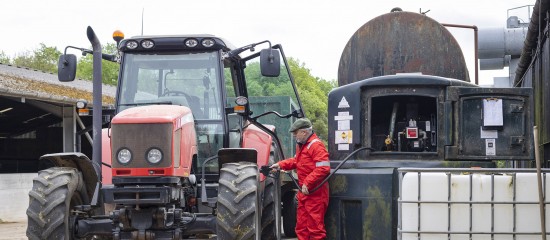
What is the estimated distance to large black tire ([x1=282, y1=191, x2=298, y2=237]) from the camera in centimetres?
1266

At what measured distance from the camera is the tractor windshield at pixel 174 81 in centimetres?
965

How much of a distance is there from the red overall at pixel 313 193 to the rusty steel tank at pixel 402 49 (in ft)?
9.16

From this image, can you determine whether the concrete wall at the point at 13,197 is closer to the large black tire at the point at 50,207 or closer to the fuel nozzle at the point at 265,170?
the large black tire at the point at 50,207

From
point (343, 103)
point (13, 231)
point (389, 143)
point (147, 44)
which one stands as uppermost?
point (147, 44)

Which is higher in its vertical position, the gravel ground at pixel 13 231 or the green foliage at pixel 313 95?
the green foliage at pixel 313 95

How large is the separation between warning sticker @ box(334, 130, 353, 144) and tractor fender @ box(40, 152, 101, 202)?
8.59 ft

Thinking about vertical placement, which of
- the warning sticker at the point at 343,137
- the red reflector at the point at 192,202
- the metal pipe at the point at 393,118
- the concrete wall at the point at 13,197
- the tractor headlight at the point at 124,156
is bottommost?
the concrete wall at the point at 13,197

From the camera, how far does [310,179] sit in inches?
339

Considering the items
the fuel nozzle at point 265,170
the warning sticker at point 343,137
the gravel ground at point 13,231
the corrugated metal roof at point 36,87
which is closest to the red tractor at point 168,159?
the fuel nozzle at point 265,170

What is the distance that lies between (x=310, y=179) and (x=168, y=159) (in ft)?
4.77

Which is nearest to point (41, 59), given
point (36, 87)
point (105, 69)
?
point (105, 69)

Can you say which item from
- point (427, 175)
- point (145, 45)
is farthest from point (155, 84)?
point (427, 175)

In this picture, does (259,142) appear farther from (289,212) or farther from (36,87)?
(36,87)

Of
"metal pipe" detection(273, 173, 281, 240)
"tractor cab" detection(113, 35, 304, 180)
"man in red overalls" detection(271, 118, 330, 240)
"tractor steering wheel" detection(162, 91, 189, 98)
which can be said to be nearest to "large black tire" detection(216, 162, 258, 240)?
"man in red overalls" detection(271, 118, 330, 240)
